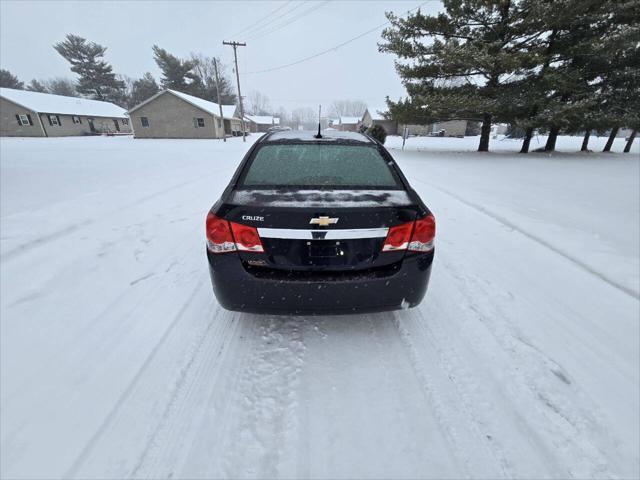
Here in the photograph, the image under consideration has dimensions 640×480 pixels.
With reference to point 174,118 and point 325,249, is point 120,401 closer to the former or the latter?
point 325,249

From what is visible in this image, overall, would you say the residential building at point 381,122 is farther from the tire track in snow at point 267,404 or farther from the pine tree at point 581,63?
the tire track in snow at point 267,404

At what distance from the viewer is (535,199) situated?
22.2ft

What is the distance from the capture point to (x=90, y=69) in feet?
182

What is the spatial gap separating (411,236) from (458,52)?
16.5 metres

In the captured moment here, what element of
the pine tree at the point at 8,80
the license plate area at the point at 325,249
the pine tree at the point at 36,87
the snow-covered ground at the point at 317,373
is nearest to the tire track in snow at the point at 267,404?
the snow-covered ground at the point at 317,373

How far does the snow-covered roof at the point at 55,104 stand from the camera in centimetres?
3709

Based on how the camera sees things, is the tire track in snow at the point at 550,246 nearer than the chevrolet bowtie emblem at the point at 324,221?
No

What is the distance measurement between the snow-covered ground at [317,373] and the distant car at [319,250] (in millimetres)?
431

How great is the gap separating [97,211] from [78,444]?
5.18 m

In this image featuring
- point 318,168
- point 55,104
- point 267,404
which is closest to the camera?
point 267,404

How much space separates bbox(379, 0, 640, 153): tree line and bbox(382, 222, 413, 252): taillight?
53.7ft

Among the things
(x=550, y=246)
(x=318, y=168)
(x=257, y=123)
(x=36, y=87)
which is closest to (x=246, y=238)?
(x=318, y=168)

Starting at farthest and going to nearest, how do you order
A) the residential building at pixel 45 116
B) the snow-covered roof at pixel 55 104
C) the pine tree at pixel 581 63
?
1. the snow-covered roof at pixel 55 104
2. the residential building at pixel 45 116
3. the pine tree at pixel 581 63

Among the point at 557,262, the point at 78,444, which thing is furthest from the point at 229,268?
the point at 557,262
